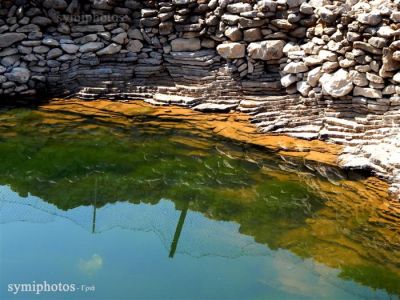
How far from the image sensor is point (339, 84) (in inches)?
422

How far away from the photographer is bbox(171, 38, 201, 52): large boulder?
12.7 meters

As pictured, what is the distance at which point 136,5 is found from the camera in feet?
42.3

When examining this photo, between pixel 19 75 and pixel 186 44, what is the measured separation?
12.6 ft

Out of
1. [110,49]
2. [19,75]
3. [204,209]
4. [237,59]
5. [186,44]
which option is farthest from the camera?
[110,49]

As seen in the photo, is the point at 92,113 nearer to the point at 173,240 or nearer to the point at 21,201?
the point at 21,201

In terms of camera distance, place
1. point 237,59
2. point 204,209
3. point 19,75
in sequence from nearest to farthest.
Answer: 1. point 204,209
2. point 237,59
3. point 19,75

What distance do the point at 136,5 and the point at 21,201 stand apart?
5.96 m

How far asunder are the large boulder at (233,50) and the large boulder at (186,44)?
0.69 metres

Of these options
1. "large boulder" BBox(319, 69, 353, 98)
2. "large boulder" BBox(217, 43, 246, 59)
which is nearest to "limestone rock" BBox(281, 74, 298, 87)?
"large boulder" BBox(319, 69, 353, 98)

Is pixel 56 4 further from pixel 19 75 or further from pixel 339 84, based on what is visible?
pixel 339 84

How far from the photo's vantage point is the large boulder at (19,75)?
1286cm

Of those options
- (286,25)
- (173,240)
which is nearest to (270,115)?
(286,25)

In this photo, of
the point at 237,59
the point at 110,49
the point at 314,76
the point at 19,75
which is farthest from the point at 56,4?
the point at 314,76

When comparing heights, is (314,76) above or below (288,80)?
above
